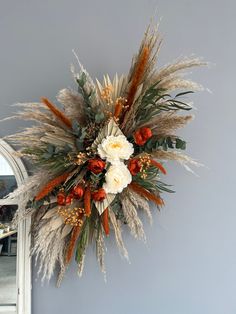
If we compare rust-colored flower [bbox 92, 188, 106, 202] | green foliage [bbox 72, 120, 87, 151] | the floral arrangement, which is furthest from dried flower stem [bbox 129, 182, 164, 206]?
green foliage [bbox 72, 120, 87, 151]

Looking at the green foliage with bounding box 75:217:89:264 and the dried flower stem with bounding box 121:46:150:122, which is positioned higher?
the dried flower stem with bounding box 121:46:150:122

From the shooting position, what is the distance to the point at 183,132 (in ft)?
4.27

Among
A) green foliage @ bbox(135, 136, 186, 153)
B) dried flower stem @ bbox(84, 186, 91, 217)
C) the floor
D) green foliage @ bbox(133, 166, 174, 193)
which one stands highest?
green foliage @ bbox(135, 136, 186, 153)

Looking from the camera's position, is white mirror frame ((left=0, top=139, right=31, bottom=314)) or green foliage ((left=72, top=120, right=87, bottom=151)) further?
white mirror frame ((left=0, top=139, right=31, bottom=314))

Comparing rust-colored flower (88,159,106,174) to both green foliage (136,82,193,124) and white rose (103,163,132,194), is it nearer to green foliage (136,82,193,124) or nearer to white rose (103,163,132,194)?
white rose (103,163,132,194)

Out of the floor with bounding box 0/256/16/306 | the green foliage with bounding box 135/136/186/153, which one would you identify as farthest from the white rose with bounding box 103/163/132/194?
the floor with bounding box 0/256/16/306

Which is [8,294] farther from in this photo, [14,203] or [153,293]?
[153,293]

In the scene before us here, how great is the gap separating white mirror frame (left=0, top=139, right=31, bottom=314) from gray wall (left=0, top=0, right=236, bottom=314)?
46 millimetres

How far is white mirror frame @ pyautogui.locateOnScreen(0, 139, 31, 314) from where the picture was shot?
47.3 inches

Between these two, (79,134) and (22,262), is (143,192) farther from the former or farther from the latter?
(22,262)

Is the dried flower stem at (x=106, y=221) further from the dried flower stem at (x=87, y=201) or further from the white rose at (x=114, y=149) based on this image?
the white rose at (x=114, y=149)

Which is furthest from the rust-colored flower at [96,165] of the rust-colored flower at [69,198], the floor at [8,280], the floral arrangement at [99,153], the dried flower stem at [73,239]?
the floor at [8,280]

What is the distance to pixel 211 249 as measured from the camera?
4.10ft

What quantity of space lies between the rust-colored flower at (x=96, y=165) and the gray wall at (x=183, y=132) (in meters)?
0.33
